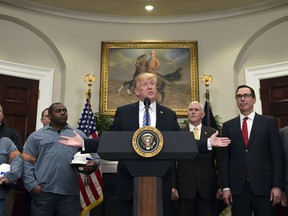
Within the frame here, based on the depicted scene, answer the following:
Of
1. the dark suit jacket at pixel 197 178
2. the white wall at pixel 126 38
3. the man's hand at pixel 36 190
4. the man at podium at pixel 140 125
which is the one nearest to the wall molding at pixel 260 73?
the white wall at pixel 126 38

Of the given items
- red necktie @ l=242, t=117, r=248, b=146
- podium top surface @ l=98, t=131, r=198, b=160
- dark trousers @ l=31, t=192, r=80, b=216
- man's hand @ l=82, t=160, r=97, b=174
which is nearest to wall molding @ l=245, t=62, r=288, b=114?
red necktie @ l=242, t=117, r=248, b=146

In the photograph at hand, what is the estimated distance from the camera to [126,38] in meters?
5.54

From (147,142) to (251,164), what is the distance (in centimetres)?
124

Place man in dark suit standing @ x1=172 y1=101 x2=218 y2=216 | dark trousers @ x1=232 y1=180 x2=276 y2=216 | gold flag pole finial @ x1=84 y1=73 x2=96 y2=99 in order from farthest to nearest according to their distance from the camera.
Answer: gold flag pole finial @ x1=84 y1=73 x2=96 y2=99, man in dark suit standing @ x1=172 y1=101 x2=218 y2=216, dark trousers @ x1=232 y1=180 x2=276 y2=216

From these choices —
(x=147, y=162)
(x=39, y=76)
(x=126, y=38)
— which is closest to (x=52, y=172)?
(x=147, y=162)

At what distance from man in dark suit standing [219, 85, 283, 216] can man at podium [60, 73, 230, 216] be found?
68 centimetres

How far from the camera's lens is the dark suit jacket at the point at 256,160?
8.62 ft

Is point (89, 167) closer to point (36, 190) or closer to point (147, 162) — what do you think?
point (36, 190)

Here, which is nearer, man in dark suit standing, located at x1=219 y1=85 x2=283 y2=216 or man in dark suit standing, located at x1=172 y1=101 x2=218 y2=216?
man in dark suit standing, located at x1=219 y1=85 x2=283 y2=216

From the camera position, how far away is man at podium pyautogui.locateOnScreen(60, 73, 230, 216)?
A: 208cm

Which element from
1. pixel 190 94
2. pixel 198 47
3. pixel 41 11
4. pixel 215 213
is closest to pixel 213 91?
pixel 190 94

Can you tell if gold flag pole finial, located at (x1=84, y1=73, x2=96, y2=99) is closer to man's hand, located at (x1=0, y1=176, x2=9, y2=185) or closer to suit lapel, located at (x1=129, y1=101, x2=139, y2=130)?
man's hand, located at (x1=0, y1=176, x2=9, y2=185)

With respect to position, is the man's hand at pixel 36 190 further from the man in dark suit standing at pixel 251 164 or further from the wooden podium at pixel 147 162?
the man in dark suit standing at pixel 251 164

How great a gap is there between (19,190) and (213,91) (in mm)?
3111
